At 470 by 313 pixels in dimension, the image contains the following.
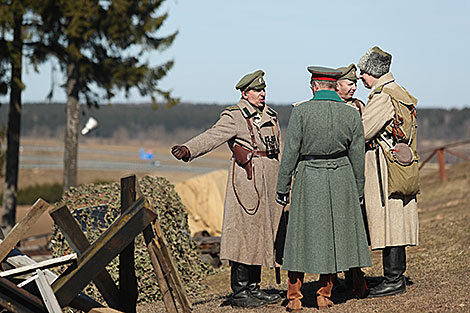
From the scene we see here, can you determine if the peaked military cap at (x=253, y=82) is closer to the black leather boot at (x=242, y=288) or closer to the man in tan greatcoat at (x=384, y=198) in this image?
the man in tan greatcoat at (x=384, y=198)

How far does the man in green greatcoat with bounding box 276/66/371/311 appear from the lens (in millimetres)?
5895

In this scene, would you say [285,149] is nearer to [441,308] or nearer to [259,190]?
[259,190]

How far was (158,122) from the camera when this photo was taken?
154m

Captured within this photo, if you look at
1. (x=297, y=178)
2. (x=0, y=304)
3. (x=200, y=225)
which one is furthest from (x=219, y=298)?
(x=200, y=225)

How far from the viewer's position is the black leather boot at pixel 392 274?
650 centimetres

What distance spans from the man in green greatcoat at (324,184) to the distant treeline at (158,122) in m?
113

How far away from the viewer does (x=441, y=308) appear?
18.6 feet

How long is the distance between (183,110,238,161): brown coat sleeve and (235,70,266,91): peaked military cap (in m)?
0.27

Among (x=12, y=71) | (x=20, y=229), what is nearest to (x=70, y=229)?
(x=20, y=229)

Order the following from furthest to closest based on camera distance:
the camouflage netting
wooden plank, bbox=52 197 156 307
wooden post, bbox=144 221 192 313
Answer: the camouflage netting
wooden post, bbox=144 221 192 313
wooden plank, bbox=52 197 156 307

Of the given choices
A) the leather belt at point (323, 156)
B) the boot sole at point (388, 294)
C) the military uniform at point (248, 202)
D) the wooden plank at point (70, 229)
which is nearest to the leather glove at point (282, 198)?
the leather belt at point (323, 156)

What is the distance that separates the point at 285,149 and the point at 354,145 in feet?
1.84

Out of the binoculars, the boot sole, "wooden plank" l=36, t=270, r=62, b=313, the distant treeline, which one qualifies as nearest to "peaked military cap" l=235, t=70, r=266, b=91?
the binoculars

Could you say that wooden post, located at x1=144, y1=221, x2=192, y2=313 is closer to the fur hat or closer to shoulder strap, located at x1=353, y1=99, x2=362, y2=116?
shoulder strap, located at x1=353, y1=99, x2=362, y2=116
